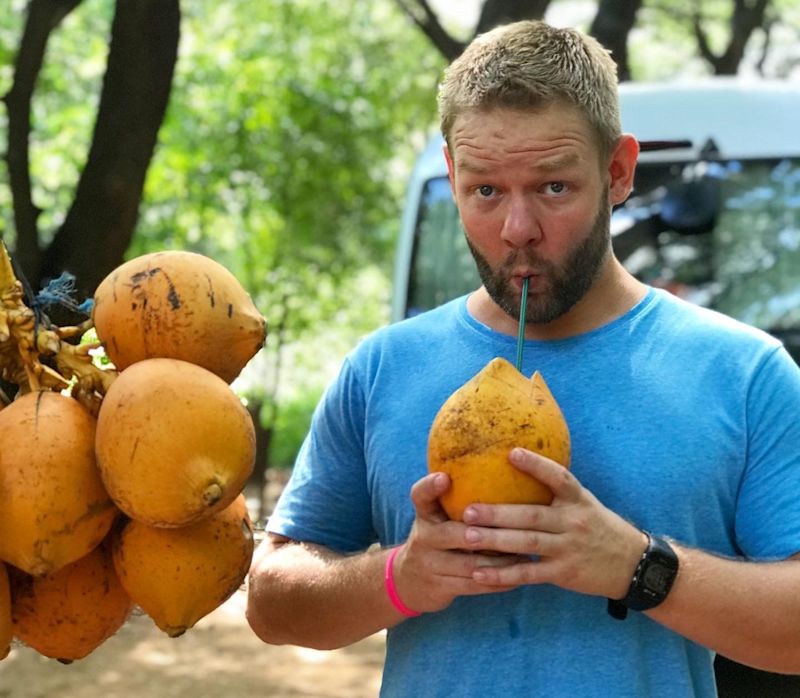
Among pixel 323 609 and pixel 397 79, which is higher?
pixel 323 609

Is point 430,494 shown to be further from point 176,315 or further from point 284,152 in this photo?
point 284,152

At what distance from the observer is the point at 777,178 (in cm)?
660

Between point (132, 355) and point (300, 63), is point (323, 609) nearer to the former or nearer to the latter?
point (132, 355)

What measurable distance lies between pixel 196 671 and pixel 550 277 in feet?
18.2

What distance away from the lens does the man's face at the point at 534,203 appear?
2.13m

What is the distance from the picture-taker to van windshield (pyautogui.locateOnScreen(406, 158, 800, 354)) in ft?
21.6

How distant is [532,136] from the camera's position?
2129 millimetres

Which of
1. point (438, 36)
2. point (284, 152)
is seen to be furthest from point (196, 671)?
point (284, 152)

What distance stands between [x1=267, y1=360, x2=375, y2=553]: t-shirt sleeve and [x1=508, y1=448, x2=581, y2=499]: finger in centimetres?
70

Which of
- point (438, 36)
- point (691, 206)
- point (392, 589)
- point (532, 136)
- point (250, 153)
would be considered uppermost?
point (532, 136)

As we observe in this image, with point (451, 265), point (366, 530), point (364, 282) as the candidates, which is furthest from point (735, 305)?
point (364, 282)

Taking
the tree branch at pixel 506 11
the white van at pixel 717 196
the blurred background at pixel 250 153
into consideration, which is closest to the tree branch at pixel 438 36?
the blurred background at pixel 250 153

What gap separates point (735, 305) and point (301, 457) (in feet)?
14.8

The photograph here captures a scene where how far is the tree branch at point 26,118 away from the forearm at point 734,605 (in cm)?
443
